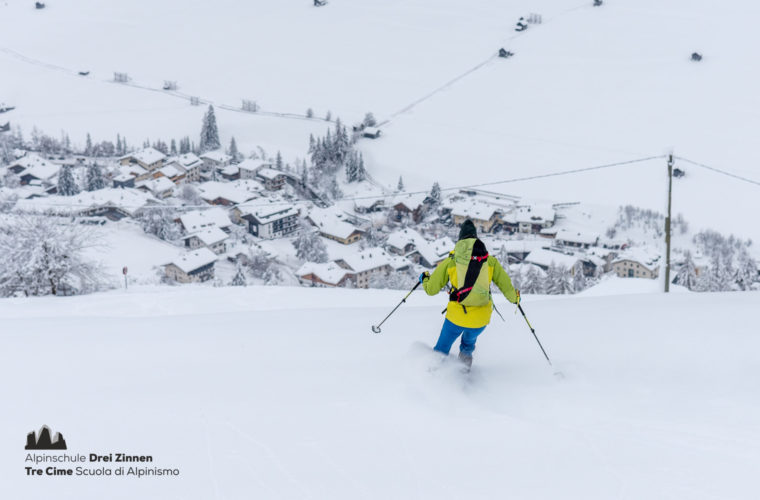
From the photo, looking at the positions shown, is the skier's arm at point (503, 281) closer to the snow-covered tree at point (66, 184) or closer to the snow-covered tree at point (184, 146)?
the snow-covered tree at point (66, 184)

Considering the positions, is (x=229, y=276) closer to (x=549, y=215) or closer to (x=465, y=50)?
(x=549, y=215)

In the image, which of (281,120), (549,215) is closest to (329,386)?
(549,215)

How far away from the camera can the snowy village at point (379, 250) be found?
259 cm

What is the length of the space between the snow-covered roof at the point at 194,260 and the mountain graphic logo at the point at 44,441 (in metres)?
20.1

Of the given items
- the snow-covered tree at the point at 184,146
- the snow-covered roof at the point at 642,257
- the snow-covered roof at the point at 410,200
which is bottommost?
the snow-covered roof at the point at 642,257

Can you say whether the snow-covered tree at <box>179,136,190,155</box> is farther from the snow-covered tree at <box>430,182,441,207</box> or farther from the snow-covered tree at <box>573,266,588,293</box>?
the snow-covered tree at <box>573,266,588,293</box>

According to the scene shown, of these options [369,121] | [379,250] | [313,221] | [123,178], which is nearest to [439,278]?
A: [379,250]

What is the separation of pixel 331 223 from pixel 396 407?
25.7m

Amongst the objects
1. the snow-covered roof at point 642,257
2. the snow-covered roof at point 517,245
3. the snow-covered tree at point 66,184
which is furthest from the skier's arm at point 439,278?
the snow-covered tree at point 66,184

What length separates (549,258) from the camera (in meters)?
24.0

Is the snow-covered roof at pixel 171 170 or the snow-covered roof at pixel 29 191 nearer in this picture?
the snow-covered roof at pixel 29 191

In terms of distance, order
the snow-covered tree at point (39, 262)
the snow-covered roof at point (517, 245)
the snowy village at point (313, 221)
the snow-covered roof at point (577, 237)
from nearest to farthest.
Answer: the snow-covered tree at point (39, 262), the snowy village at point (313, 221), the snow-covered roof at point (517, 245), the snow-covered roof at point (577, 237)

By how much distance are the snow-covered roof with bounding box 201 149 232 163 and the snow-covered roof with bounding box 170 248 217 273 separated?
538 inches

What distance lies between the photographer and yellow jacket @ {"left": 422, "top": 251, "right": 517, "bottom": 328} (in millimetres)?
3133
